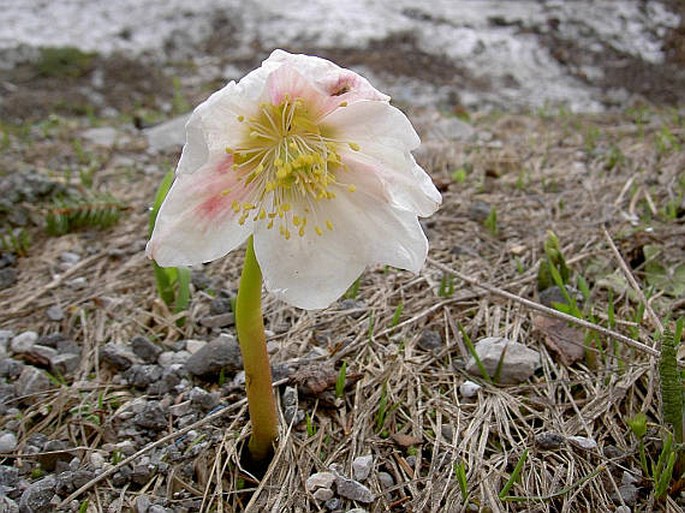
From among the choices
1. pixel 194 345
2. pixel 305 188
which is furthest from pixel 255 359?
pixel 194 345

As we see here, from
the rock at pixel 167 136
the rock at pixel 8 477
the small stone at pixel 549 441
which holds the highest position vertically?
the small stone at pixel 549 441

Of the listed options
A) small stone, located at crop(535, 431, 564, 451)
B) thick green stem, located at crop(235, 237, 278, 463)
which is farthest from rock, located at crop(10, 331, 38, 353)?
small stone, located at crop(535, 431, 564, 451)

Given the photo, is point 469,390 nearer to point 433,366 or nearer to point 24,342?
point 433,366

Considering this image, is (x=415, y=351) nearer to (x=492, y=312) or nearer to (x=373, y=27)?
(x=492, y=312)

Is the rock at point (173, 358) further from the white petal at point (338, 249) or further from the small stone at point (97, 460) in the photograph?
the white petal at point (338, 249)

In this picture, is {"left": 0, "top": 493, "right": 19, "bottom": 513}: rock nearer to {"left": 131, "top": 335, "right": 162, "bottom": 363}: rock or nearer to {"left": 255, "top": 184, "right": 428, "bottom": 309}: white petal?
{"left": 131, "top": 335, "right": 162, "bottom": 363}: rock

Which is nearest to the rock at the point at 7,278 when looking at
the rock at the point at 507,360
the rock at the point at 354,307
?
the rock at the point at 354,307
